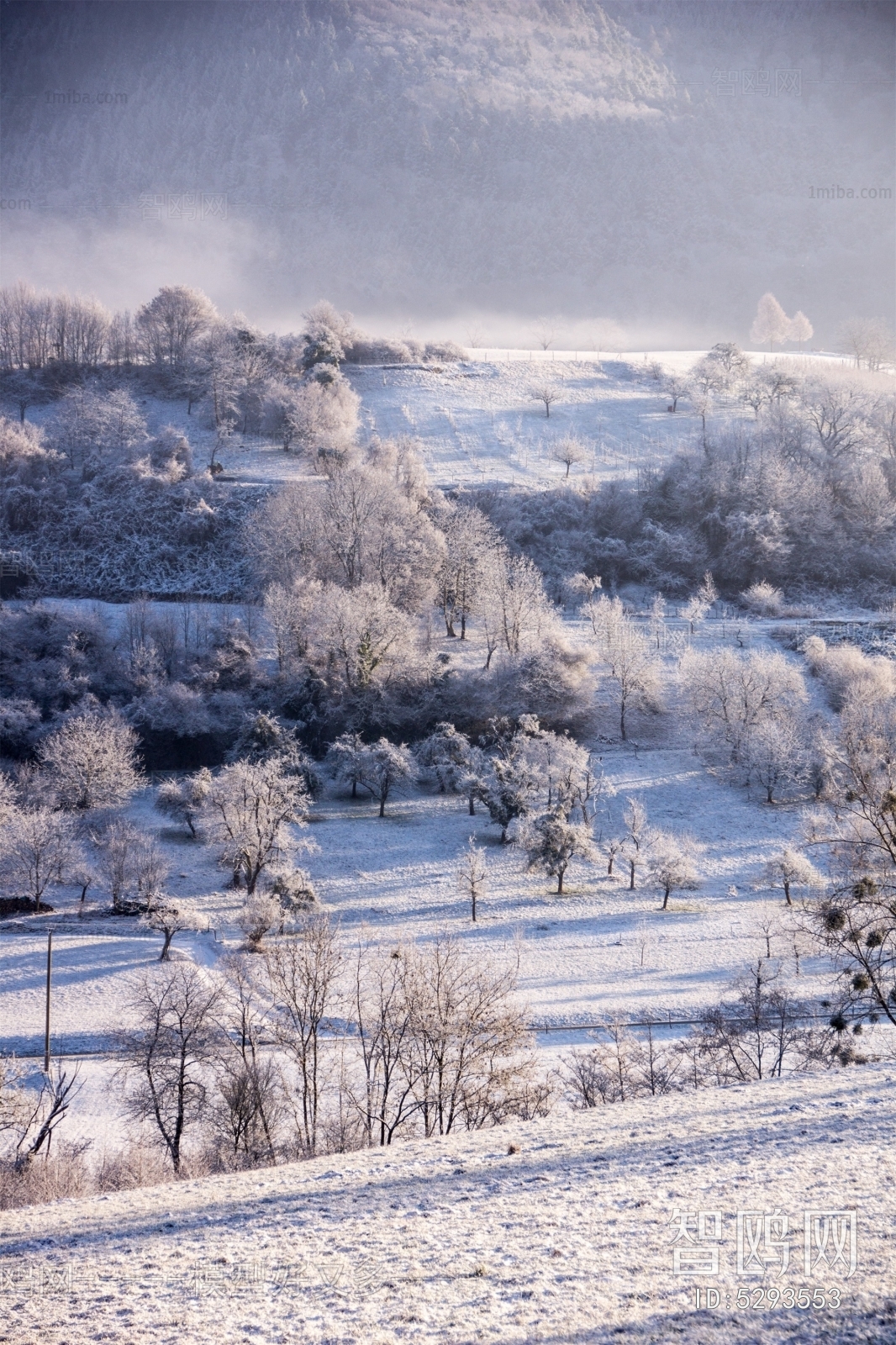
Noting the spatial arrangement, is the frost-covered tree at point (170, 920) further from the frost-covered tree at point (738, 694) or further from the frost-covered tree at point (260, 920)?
the frost-covered tree at point (738, 694)

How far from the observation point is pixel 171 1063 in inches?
979

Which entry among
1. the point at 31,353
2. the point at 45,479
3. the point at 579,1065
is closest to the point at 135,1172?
the point at 579,1065

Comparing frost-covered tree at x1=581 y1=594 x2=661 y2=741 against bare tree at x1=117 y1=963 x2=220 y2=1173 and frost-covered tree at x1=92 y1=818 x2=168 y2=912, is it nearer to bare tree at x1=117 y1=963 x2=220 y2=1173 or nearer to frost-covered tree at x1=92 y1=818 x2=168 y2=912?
frost-covered tree at x1=92 y1=818 x2=168 y2=912

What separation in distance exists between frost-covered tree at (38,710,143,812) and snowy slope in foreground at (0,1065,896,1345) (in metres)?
33.9

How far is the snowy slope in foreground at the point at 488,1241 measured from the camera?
8.07 m

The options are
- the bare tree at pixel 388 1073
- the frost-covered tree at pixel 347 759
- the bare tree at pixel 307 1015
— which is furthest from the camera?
the frost-covered tree at pixel 347 759

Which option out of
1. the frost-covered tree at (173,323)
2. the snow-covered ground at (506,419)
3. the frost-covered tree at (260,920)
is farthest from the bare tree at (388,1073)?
the frost-covered tree at (173,323)

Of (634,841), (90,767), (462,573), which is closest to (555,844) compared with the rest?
(634,841)

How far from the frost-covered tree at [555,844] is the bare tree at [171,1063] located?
16.2 meters

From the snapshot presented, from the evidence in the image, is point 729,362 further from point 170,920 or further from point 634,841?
point 170,920

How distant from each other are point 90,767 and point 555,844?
22708 mm

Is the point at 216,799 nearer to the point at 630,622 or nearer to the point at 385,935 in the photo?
the point at 385,935

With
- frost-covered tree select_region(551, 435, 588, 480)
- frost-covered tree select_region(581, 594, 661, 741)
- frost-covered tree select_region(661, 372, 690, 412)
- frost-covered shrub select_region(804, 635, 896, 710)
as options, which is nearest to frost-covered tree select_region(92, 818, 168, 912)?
frost-covered tree select_region(581, 594, 661, 741)

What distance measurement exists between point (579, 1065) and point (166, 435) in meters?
69.9
